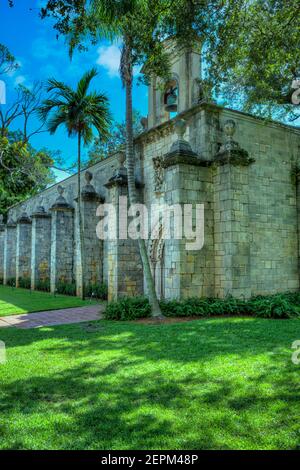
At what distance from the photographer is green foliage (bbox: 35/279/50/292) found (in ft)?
59.5

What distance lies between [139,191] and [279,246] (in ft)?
16.7

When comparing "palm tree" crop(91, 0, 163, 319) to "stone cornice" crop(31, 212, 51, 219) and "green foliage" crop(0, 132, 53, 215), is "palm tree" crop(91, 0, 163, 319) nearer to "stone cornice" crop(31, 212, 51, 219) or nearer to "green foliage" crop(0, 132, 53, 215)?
"stone cornice" crop(31, 212, 51, 219)

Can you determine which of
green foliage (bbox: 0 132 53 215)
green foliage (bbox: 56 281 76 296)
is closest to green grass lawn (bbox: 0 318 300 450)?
green foliage (bbox: 56 281 76 296)

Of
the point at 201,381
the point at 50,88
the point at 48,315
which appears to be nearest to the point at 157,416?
the point at 201,381

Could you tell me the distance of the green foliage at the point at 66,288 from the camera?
51.3ft

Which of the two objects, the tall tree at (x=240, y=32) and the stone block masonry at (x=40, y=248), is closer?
the tall tree at (x=240, y=32)

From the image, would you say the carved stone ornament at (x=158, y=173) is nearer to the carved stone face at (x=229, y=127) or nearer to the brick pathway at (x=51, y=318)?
the carved stone face at (x=229, y=127)

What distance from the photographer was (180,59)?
11.4 meters

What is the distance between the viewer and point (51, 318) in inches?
369

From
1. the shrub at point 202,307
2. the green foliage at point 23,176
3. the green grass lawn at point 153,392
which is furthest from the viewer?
the green foliage at point 23,176

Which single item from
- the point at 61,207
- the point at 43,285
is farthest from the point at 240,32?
the point at 43,285

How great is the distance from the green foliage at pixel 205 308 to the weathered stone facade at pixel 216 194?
0.37 metres

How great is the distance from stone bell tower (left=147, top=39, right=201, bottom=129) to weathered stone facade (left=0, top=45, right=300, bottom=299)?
1.4 inches

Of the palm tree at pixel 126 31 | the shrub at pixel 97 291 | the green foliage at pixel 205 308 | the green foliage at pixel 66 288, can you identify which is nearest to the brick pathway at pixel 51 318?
the green foliage at pixel 205 308
